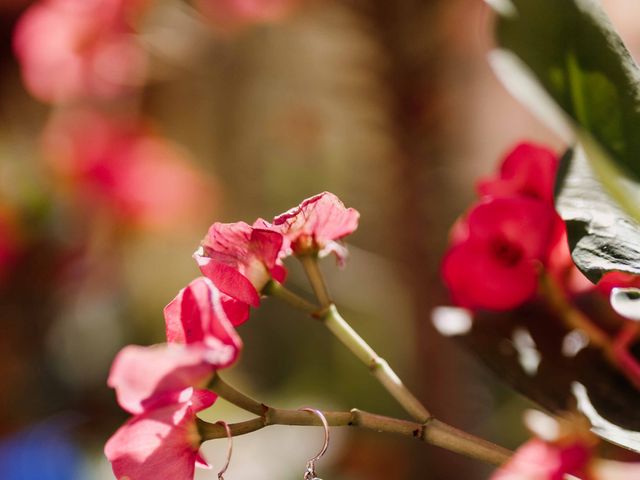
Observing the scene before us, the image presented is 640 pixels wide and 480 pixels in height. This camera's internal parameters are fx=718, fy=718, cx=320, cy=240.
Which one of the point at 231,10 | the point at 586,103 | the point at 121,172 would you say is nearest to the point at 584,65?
the point at 586,103

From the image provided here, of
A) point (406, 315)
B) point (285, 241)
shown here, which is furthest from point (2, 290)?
point (285, 241)

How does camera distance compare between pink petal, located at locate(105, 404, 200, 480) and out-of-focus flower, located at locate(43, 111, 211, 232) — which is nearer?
pink petal, located at locate(105, 404, 200, 480)

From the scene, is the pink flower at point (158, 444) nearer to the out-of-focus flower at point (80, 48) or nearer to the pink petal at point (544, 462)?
the pink petal at point (544, 462)

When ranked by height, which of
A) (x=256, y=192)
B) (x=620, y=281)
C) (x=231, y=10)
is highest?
(x=231, y=10)

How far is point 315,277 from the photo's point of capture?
9.3 inches

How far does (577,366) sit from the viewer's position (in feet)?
0.92

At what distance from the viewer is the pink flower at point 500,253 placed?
0.26 m

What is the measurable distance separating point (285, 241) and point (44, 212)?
778mm

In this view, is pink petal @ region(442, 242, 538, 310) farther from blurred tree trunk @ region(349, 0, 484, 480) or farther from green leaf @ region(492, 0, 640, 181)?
blurred tree trunk @ region(349, 0, 484, 480)

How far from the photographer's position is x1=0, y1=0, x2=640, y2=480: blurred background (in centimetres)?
59

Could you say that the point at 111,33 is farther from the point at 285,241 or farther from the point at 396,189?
the point at 285,241

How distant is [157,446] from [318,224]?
0.27 ft

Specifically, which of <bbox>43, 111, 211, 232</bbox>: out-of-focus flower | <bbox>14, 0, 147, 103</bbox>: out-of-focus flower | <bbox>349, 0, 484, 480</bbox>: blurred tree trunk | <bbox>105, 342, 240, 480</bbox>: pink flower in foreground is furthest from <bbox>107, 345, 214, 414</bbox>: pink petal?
<bbox>43, 111, 211, 232</bbox>: out-of-focus flower

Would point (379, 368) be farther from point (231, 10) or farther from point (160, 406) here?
point (231, 10)
